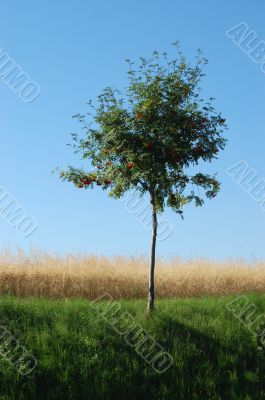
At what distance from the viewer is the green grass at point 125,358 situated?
10398 millimetres

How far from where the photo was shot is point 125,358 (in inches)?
446

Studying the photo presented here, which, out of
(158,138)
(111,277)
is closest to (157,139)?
(158,138)

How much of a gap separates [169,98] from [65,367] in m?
7.18

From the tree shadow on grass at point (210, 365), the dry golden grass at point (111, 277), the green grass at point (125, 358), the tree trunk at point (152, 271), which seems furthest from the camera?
the dry golden grass at point (111, 277)

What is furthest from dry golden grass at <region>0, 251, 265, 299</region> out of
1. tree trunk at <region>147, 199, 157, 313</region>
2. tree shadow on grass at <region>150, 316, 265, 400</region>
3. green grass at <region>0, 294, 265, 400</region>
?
tree shadow on grass at <region>150, 316, 265, 400</region>

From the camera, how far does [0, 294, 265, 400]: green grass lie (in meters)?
10.4

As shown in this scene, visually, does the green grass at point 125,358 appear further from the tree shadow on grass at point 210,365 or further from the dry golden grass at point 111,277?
the dry golden grass at point 111,277

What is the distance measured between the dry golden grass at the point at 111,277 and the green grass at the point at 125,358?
5042 millimetres

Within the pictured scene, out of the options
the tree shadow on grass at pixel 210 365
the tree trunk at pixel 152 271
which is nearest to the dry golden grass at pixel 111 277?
the tree trunk at pixel 152 271

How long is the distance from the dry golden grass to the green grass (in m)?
Result: 5.04

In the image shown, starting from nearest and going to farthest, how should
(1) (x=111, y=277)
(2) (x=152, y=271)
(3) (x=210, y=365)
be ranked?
(3) (x=210, y=365) < (2) (x=152, y=271) < (1) (x=111, y=277)

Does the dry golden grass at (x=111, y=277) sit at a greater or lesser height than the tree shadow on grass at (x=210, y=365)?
greater

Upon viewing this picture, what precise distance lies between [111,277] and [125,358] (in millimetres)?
8980

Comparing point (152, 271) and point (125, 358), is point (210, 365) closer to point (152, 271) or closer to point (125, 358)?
point (125, 358)
